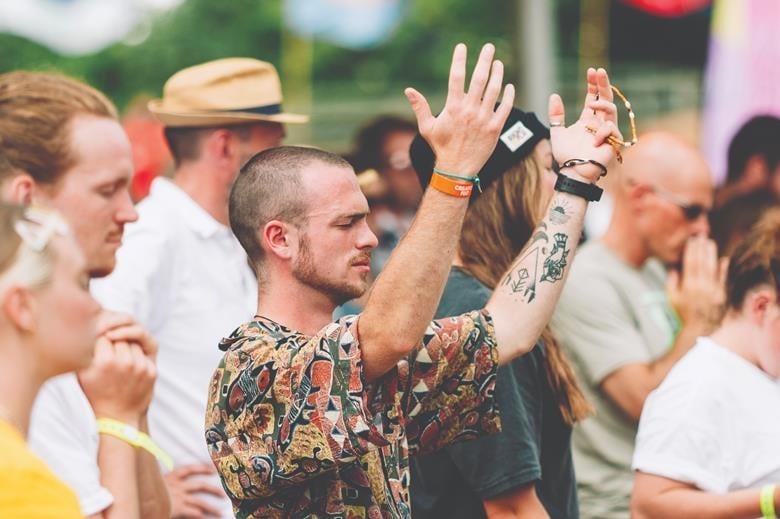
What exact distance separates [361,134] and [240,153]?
3.07 metres

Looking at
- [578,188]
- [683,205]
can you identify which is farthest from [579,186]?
[683,205]

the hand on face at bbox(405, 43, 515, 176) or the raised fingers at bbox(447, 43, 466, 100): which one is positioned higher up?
the raised fingers at bbox(447, 43, 466, 100)

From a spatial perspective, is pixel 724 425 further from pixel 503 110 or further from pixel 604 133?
pixel 503 110

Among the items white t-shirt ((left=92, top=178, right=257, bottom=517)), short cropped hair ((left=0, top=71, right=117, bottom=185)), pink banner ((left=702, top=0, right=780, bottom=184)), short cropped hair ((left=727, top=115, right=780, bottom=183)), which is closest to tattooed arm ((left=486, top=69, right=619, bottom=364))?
short cropped hair ((left=0, top=71, right=117, bottom=185))

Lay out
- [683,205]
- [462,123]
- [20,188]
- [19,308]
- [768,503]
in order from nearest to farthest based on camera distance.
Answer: [19,308] < [462,123] < [20,188] < [768,503] < [683,205]

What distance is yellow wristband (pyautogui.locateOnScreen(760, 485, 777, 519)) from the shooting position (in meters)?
3.64

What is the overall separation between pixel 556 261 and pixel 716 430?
2.62ft

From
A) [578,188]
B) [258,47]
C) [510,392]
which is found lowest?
[510,392]

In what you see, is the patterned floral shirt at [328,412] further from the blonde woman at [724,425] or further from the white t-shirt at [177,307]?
the white t-shirt at [177,307]

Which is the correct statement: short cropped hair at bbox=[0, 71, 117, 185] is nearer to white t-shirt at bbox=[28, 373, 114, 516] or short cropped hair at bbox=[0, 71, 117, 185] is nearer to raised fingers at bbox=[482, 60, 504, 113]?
white t-shirt at bbox=[28, 373, 114, 516]

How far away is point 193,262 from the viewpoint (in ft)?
15.6

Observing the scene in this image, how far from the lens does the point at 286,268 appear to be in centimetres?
305

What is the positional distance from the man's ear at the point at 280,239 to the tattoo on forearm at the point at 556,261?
2.05ft

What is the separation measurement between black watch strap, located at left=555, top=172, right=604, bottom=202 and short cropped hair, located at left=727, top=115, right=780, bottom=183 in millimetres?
4107
